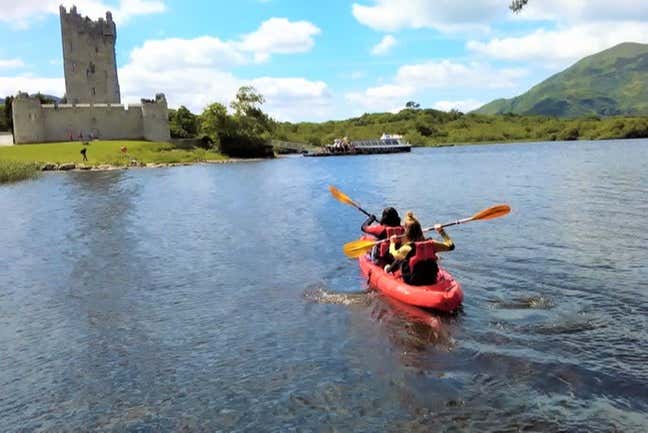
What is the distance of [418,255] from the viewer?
1112 cm

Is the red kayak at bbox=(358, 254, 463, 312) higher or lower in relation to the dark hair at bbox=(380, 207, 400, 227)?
lower

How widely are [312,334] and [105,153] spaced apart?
58.3 m

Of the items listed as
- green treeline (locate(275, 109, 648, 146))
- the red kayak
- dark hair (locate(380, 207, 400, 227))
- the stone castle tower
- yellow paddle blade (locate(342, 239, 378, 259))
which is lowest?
the red kayak

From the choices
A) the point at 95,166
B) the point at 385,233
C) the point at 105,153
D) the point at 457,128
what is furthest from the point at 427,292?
the point at 457,128

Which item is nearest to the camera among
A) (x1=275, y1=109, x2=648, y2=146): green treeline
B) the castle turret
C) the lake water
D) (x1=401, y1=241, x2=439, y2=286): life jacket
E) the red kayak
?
the lake water

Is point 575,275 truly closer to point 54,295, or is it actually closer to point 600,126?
point 54,295

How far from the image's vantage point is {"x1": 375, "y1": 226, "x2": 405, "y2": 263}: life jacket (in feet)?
44.1

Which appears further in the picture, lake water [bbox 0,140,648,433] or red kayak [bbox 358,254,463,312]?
red kayak [bbox 358,254,463,312]

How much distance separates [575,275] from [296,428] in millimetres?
8256

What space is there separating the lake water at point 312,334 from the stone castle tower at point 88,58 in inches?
2478

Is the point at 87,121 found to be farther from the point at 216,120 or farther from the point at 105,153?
the point at 216,120

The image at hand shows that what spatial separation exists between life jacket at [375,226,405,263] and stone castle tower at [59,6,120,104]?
236 ft

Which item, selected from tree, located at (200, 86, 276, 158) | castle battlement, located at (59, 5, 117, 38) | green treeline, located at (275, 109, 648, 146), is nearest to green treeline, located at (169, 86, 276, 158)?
tree, located at (200, 86, 276, 158)

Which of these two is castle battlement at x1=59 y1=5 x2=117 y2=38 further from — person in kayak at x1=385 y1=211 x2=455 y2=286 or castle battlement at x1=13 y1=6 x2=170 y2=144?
person in kayak at x1=385 y1=211 x2=455 y2=286
